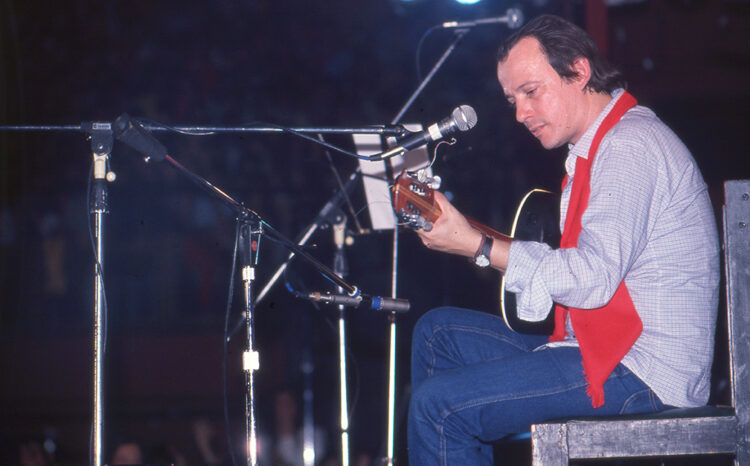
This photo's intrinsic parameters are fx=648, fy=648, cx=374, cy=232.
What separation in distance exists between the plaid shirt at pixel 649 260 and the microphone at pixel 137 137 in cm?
92

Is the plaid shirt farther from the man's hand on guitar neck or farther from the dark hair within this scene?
the dark hair

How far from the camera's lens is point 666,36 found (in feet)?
18.4

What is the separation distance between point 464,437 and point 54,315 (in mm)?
4281

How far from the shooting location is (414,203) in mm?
1649

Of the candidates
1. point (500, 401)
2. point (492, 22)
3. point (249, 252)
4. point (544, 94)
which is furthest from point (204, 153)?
point (500, 401)

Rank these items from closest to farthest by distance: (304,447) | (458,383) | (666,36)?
(458,383) < (304,447) < (666,36)

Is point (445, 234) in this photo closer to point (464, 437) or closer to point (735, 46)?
point (464, 437)

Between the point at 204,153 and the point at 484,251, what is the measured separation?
4.02 metres

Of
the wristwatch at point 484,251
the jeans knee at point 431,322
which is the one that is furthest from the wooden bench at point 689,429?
the jeans knee at point 431,322

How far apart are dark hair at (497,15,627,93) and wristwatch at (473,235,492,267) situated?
58cm

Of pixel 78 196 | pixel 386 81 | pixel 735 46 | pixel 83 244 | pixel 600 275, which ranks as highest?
pixel 735 46

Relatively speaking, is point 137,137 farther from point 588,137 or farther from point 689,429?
point 689,429

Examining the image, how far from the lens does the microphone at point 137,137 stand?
5.19ft

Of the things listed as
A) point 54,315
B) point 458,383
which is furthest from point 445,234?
point 54,315
